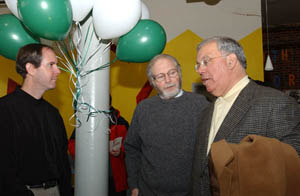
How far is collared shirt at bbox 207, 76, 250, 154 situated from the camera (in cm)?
124

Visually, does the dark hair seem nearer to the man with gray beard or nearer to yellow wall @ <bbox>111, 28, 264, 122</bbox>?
the man with gray beard

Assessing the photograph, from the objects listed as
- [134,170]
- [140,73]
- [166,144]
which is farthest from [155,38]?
[140,73]

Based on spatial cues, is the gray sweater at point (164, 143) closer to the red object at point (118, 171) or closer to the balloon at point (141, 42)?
the balloon at point (141, 42)

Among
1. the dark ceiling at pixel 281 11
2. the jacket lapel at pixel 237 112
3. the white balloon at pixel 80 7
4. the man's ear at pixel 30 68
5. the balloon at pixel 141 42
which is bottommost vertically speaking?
the jacket lapel at pixel 237 112

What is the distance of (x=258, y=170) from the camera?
751 mm

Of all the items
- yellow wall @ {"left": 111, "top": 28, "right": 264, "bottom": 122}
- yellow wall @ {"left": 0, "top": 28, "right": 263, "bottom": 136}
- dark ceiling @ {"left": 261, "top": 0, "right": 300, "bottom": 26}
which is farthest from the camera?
dark ceiling @ {"left": 261, "top": 0, "right": 300, "bottom": 26}

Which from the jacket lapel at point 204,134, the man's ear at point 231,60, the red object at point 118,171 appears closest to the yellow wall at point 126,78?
the red object at point 118,171

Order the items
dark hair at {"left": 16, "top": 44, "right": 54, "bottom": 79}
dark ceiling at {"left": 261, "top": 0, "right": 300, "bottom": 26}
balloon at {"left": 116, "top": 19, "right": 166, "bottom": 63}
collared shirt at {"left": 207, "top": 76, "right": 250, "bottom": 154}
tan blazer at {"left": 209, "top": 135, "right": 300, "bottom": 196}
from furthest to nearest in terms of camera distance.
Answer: dark ceiling at {"left": 261, "top": 0, "right": 300, "bottom": 26} < balloon at {"left": 116, "top": 19, "right": 166, "bottom": 63} < dark hair at {"left": 16, "top": 44, "right": 54, "bottom": 79} < collared shirt at {"left": 207, "top": 76, "right": 250, "bottom": 154} < tan blazer at {"left": 209, "top": 135, "right": 300, "bottom": 196}

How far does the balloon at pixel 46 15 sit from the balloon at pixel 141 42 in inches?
17.0

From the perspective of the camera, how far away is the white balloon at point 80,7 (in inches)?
61.3

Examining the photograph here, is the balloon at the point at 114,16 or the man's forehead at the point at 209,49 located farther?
the balloon at the point at 114,16

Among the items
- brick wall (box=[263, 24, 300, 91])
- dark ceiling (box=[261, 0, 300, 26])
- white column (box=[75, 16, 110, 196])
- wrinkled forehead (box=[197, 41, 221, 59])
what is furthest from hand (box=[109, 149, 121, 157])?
brick wall (box=[263, 24, 300, 91])

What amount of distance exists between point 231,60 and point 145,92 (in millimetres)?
2203

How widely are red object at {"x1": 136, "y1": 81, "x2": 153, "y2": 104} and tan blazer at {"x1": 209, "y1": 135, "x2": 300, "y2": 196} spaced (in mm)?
2624
